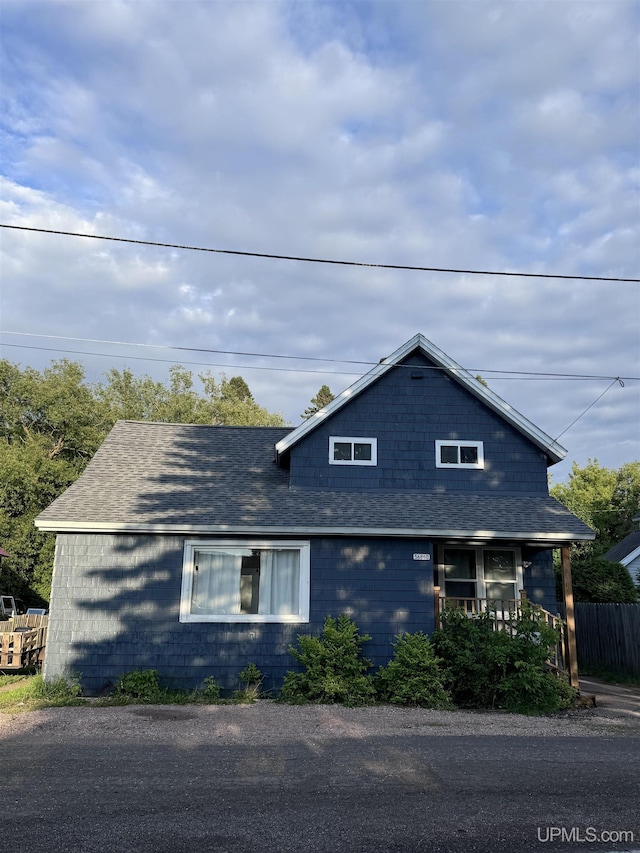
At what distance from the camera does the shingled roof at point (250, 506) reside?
480 inches

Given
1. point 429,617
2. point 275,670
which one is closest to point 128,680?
point 275,670

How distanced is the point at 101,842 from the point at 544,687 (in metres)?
8.17

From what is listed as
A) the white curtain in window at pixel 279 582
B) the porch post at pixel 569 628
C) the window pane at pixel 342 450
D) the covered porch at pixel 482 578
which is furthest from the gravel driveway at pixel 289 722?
the window pane at pixel 342 450

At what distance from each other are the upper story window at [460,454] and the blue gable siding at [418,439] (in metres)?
0.11

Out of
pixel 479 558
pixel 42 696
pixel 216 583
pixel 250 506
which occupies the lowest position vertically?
pixel 42 696

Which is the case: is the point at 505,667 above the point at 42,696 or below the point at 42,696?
above

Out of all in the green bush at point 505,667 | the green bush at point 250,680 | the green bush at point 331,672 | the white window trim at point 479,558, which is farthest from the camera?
the white window trim at point 479,558

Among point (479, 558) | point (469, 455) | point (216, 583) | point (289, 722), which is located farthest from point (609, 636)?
point (289, 722)

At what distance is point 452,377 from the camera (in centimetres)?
1473

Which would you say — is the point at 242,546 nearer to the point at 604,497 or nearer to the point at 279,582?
the point at 279,582

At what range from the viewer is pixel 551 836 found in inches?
203

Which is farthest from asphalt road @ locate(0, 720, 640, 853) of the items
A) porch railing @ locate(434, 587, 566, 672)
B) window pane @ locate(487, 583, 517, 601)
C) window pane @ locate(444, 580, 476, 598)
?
window pane @ locate(444, 580, 476, 598)

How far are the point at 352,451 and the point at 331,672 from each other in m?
4.66

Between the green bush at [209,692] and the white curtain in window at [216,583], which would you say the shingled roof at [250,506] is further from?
the green bush at [209,692]
